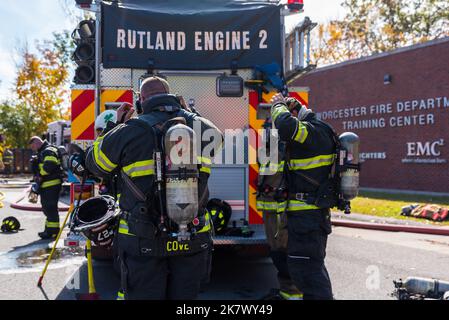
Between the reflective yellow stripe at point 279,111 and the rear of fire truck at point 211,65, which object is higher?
the rear of fire truck at point 211,65

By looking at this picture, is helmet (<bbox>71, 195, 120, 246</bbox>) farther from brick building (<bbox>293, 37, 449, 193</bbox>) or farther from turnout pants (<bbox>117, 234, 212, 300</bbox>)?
brick building (<bbox>293, 37, 449, 193</bbox>)

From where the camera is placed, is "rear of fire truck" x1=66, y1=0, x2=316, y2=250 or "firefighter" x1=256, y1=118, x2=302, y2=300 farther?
"rear of fire truck" x1=66, y1=0, x2=316, y2=250

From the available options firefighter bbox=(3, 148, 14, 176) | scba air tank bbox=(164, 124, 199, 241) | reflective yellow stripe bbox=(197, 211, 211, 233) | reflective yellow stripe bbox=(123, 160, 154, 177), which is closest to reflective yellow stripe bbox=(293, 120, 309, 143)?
reflective yellow stripe bbox=(197, 211, 211, 233)

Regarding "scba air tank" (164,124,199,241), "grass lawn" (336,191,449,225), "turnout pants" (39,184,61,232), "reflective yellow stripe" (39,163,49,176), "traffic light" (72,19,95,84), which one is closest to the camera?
"scba air tank" (164,124,199,241)

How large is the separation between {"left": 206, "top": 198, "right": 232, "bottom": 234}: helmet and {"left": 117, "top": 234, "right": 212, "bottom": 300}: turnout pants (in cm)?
212

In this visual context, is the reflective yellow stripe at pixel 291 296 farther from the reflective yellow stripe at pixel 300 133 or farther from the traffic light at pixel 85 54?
the traffic light at pixel 85 54

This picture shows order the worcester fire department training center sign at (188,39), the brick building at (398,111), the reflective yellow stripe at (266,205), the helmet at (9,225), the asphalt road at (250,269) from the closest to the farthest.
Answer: the reflective yellow stripe at (266,205)
the asphalt road at (250,269)
the worcester fire department training center sign at (188,39)
the helmet at (9,225)
the brick building at (398,111)

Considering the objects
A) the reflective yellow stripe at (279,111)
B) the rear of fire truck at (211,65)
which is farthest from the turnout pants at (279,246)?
the reflective yellow stripe at (279,111)

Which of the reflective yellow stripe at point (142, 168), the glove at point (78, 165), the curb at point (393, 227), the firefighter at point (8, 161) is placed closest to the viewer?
the reflective yellow stripe at point (142, 168)

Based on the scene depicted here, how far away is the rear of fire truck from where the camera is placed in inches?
215

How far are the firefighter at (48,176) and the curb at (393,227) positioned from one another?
592cm

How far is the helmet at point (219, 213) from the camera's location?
17.4ft

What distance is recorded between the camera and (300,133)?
4.04 meters

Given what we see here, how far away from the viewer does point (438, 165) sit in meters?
15.6
